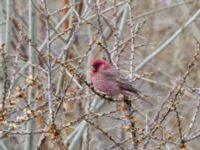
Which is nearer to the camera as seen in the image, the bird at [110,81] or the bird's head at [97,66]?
the bird at [110,81]

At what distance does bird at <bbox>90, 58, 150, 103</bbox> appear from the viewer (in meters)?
4.85

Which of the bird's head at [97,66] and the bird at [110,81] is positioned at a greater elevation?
the bird's head at [97,66]

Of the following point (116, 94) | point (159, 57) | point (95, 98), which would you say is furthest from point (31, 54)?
point (159, 57)

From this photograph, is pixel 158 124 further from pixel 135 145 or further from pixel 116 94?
pixel 116 94

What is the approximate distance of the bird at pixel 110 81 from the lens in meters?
4.85

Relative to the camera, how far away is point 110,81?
206 inches

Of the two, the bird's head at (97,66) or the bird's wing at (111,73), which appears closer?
the bird's wing at (111,73)

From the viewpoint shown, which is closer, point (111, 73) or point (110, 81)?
point (111, 73)

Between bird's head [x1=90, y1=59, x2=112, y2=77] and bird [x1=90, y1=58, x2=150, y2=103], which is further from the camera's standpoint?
bird's head [x1=90, y1=59, x2=112, y2=77]

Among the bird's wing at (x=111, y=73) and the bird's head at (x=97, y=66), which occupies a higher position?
the bird's head at (x=97, y=66)

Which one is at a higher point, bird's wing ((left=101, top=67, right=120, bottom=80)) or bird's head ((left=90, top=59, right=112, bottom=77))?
bird's head ((left=90, top=59, right=112, bottom=77))

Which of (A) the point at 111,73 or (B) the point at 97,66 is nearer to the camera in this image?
(A) the point at 111,73

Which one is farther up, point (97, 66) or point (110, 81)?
point (97, 66)

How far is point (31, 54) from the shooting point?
606 centimetres
